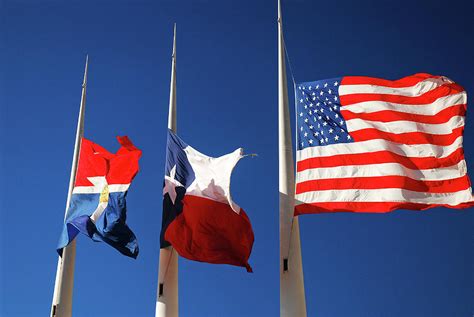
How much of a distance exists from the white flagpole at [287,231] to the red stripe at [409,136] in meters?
3.07

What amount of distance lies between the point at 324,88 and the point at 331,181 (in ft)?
16.1

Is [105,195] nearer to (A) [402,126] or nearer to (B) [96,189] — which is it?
A: (B) [96,189]

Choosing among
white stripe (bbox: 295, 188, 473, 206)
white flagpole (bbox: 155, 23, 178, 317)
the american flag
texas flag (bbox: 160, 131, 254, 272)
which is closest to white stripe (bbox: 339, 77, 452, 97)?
the american flag

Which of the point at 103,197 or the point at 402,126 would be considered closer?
the point at 402,126

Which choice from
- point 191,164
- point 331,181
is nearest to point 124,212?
point 191,164

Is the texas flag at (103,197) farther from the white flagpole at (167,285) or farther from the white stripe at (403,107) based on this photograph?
the white stripe at (403,107)

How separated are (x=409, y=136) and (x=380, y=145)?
5.01 feet

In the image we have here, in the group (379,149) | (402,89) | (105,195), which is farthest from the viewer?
(105,195)

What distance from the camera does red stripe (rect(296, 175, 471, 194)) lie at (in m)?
23.5

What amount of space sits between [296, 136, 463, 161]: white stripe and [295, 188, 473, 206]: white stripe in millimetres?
1843

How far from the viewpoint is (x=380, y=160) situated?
2422 cm

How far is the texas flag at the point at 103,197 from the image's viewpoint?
25500 mm

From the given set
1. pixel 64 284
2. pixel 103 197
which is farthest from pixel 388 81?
pixel 64 284

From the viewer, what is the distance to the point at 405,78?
26.5 meters
